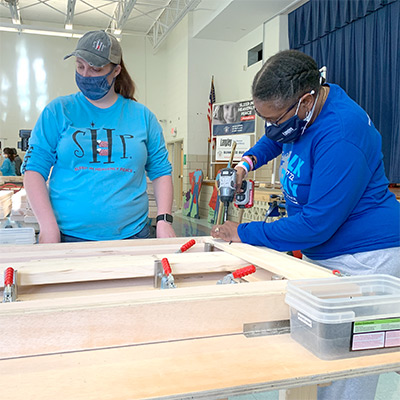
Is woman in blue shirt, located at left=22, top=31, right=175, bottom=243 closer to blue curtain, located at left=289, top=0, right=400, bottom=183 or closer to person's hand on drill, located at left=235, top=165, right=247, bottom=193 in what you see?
person's hand on drill, located at left=235, top=165, right=247, bottom=193

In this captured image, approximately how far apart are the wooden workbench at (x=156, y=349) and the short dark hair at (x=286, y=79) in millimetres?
581

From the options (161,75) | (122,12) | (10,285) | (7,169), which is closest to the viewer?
(10,285)

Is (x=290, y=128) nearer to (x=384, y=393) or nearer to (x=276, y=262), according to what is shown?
(x=276, y=262)

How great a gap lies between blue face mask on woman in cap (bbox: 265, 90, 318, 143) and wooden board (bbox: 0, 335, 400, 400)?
718 millimetres

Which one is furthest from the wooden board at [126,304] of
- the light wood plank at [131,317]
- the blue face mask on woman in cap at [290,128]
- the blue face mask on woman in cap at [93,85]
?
the blue face mask on woman in cap at [93,85]

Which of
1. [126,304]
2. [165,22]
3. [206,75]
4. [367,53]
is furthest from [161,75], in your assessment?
[126,304]

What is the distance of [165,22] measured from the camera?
10602 mm

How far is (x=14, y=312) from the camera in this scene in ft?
2.44

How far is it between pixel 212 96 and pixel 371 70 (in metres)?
4.95

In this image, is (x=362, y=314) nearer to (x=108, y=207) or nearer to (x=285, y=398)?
(x=285, y=398)

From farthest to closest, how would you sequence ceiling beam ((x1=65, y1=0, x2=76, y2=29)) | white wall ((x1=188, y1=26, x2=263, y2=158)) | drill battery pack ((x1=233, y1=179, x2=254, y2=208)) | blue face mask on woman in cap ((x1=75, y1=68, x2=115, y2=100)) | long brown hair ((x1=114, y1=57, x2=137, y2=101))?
white wall ((x1=188, y1=26, x2=263, y2=158)) < ceiling beam ((x1=65, y1=0, x2=76, y2=29)) < drill battery pack ((x1=233, y1=179, x2=254, y2=208)) < long brown hair ((x1=114, y1=57, x2=137, y2=101)) < blue face mask on woman in cap ((x1=75, y1=68, x2=115, y2=100))

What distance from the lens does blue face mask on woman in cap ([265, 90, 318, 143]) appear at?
127cm

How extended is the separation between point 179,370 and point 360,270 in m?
0.83

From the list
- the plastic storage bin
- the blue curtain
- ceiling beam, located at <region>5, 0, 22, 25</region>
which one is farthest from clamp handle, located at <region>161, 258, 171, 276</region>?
ceiling beam, located at <region>5, 0, 22, 25</region>
